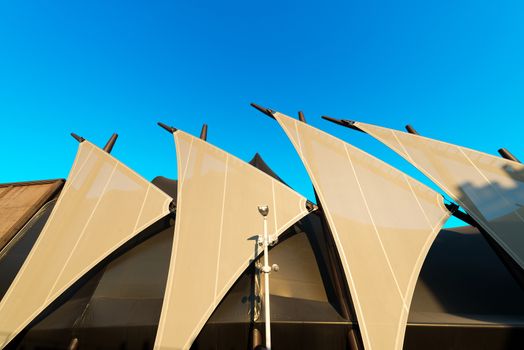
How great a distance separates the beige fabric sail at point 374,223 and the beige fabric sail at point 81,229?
9.36m

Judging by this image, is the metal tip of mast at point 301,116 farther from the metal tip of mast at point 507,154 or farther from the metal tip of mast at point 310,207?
the metal tip of mast at point 507,154

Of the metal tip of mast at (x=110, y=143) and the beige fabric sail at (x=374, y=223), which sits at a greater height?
the metal tip of mast at (x=110, y=143)

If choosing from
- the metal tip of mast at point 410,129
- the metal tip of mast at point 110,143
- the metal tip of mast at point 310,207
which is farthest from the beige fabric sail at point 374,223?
the metal tip of mast at point 110,143

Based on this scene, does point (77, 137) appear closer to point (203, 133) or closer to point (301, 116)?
point (203, 133)

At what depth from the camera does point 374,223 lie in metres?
11.0

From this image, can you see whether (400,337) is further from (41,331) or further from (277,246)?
(41,331)

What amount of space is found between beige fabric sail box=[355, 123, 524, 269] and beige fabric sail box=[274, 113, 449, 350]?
43.0 inches

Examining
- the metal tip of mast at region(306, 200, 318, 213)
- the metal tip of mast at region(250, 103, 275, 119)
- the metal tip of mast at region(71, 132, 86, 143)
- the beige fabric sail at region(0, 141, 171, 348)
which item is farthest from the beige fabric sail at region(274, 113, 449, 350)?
the metal tip of mast at region(71, 132, 86, 143)

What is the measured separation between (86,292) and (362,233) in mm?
13517

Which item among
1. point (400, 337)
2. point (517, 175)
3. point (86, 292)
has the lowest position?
point (400, 337)

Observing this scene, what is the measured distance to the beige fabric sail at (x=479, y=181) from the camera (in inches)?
392

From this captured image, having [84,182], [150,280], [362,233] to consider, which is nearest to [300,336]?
[362,233]

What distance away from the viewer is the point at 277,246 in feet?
43.7

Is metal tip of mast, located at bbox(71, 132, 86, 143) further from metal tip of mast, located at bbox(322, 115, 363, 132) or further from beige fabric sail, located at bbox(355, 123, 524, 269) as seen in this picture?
beige fabric sail, located at bbox(355, 123, 524, 269)
